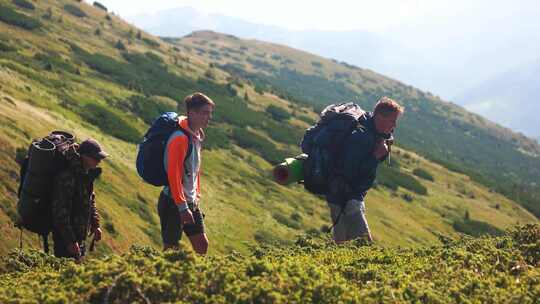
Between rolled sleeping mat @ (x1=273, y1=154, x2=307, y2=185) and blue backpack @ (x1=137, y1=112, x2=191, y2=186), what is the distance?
1.40 metres

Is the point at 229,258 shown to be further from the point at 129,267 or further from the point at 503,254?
the point at 503,254

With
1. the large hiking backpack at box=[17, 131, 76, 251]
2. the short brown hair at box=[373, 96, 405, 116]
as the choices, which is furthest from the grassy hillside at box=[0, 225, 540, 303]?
the short brown hair at box=[373, 96, 405, 116]

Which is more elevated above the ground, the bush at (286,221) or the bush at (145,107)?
the bush at (145,107)

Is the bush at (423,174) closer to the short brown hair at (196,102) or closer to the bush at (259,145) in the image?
the bush at (259,145)

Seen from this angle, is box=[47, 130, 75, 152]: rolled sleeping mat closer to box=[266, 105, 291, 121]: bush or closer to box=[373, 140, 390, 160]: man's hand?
box=[373, 140, 390, 160]: man's hand


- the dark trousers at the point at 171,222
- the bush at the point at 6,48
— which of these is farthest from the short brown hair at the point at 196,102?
the bush at the point at 6,48

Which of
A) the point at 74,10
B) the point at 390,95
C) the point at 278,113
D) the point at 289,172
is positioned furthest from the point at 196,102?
the point at 390,95

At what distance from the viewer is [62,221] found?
7.67 m

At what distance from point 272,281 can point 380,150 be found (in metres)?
3.66

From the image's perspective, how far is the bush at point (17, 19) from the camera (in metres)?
46.5

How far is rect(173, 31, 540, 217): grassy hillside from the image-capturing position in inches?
4535

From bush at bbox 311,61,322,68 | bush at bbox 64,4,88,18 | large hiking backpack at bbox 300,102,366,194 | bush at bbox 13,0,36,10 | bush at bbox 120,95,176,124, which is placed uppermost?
bush at bbox 311,61,322,68

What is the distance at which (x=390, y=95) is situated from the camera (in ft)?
515

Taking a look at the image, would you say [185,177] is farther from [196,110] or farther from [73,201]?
[73,201]
